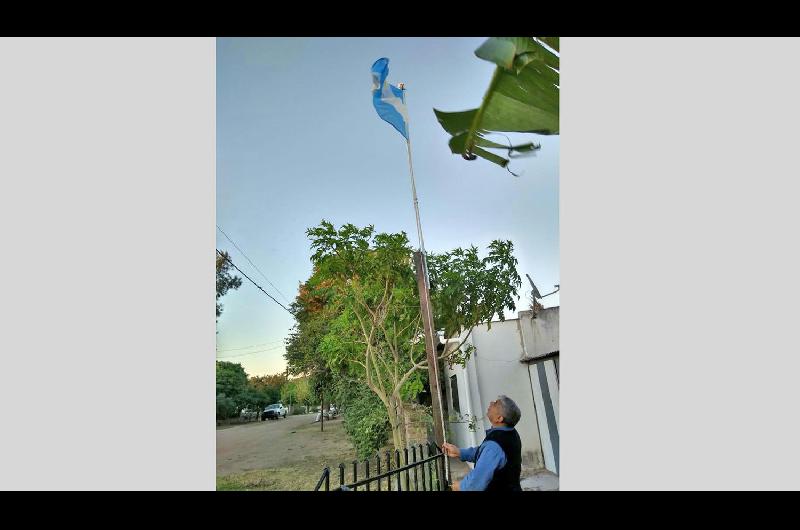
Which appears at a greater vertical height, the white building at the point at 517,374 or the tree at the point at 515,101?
the tree at the point at 515,101

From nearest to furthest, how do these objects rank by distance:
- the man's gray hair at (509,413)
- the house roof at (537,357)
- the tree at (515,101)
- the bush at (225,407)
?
the tree at (515,101) < the man's gray hair at (509,413) < the bush at (225,407) < the house roof at (537,357)

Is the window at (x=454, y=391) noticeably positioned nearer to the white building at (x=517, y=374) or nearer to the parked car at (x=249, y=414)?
the white building at (x=517, y=374)

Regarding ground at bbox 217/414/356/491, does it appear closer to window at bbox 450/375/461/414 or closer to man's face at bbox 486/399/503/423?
Answer: window at bbox 450/375/461/414

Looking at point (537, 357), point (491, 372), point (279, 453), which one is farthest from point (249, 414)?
point (537, 357)

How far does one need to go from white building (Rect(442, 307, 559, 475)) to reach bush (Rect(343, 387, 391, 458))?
0.76 metres

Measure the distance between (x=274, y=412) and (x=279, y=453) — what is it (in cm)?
80

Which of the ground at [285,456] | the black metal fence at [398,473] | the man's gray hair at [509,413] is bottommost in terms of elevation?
the ground at [285,456]

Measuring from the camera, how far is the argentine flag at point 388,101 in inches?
84.6

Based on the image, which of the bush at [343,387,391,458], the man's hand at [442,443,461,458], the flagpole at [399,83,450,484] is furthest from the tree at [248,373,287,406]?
the man's hand at [442,443,461,458]

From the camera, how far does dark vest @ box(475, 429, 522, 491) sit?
1407 millimetres

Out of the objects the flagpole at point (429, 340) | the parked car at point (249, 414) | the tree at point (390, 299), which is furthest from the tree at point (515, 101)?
the parked car at point (249, 414)

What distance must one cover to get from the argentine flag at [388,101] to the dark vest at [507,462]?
1.83m

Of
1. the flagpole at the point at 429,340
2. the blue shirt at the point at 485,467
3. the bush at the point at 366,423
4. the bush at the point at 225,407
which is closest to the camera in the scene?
the blue shirt at the point at 485,467
